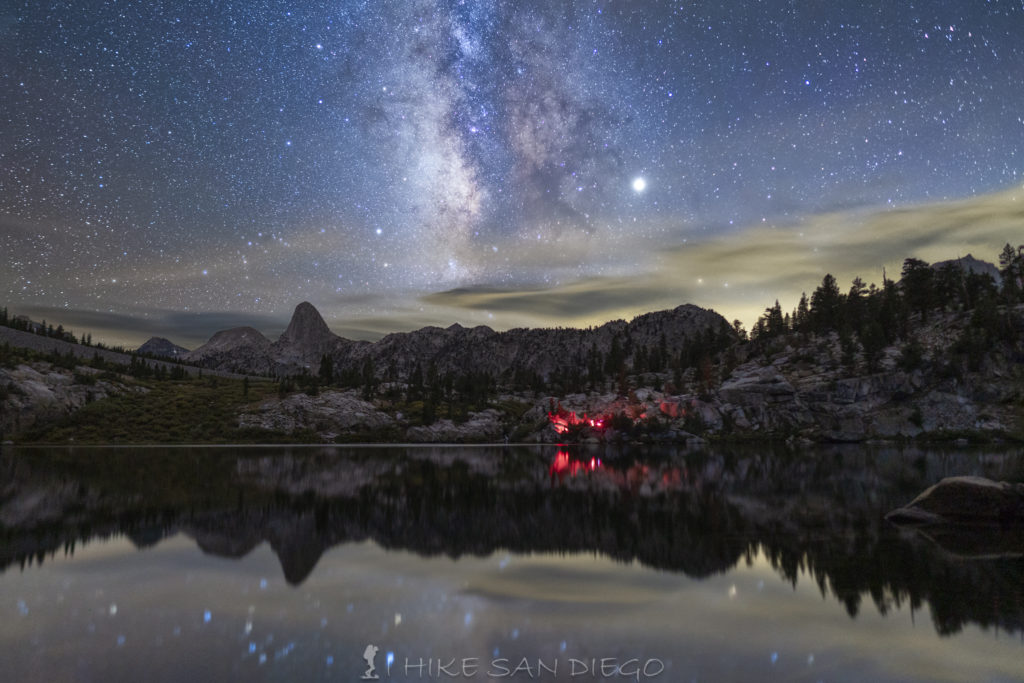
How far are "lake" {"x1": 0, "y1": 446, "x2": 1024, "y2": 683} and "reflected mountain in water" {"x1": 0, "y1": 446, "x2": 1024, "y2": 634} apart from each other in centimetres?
17

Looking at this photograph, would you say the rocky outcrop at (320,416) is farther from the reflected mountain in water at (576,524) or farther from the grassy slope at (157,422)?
the reflected mountain in water at (576,524)

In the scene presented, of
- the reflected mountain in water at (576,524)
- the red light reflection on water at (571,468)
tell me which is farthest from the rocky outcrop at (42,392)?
the red light reflection on water at (571,468)

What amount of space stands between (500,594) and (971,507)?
26.0 metres

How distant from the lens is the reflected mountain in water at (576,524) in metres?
17.2

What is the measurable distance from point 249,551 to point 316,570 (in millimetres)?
4388

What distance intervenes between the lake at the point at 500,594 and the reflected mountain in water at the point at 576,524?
0.55 feet

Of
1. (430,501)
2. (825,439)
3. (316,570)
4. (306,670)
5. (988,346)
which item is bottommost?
(825,439)

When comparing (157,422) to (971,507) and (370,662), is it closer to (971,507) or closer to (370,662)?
(370,662)

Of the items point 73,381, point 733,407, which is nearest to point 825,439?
point 733,407

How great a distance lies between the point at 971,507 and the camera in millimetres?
27047

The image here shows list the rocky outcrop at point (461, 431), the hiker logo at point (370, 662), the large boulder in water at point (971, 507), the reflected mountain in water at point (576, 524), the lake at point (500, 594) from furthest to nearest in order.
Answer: the rocky outcrop at point (461, 431), the large boulder in water at point (971, 507), the reflected mountain in water at point (576, 524), the lake at point (500, 594), the hiker logo at point (370, 662)

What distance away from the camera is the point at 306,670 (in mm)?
10398

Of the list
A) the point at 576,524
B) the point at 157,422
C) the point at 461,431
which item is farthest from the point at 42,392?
the point at 576,524

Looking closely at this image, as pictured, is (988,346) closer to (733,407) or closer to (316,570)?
(733,407)
